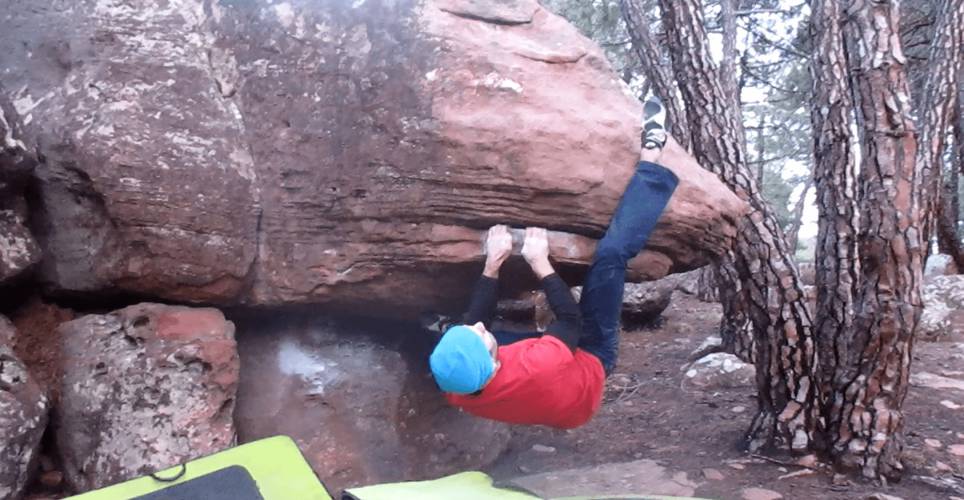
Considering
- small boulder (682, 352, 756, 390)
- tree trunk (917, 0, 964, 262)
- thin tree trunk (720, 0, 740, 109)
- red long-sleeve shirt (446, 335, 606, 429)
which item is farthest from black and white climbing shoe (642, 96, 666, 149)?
thin tree trunk (720, 0, 740, 109)

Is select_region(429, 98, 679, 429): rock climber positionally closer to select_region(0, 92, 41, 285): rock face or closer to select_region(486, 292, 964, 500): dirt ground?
select_region(486, 292, 964, 500): dirt ground

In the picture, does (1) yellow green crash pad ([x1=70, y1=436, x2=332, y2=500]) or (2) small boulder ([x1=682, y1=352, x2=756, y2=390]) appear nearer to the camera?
(1) yellow green crash pad ([x1=70, y1=436, x2=332, y2=500])

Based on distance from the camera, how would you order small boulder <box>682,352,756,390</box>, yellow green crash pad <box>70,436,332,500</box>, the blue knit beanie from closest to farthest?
yellow green crash pad <box>70,436,332,500</box> < the blue knit beanie < small boulder <box>682,352,756,390</box>

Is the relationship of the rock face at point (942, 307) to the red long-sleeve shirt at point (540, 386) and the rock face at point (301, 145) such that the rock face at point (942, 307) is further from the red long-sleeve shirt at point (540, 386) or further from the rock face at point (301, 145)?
the rock face at point (301, 145)

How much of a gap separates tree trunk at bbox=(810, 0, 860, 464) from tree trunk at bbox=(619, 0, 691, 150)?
131 centimetres

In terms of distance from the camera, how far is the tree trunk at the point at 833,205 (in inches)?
165

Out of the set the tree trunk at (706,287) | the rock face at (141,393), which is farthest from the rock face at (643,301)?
the rock face at (141,393)

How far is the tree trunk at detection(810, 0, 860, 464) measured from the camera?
13.7 ft

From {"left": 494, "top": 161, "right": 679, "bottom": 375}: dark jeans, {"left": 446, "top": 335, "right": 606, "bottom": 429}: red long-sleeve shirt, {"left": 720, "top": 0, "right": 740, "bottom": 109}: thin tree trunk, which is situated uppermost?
{"left": 720, "top": 0, "right": 740, "bottom": 109}: thin tree trunk

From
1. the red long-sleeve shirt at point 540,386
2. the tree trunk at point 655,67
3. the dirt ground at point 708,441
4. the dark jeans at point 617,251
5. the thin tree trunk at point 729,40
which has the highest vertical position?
the thin tree trunk at point 729,40

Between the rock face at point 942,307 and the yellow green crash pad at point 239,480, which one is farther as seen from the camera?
the rock face at point 942,307

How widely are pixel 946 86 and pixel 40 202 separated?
603 cm

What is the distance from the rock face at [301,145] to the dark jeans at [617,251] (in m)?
0.09

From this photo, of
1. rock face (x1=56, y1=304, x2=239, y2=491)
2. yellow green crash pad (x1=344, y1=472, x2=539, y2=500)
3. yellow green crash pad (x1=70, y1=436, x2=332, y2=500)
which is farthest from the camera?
rock face (x1=56, y1=304, x2=239, y2=491)
